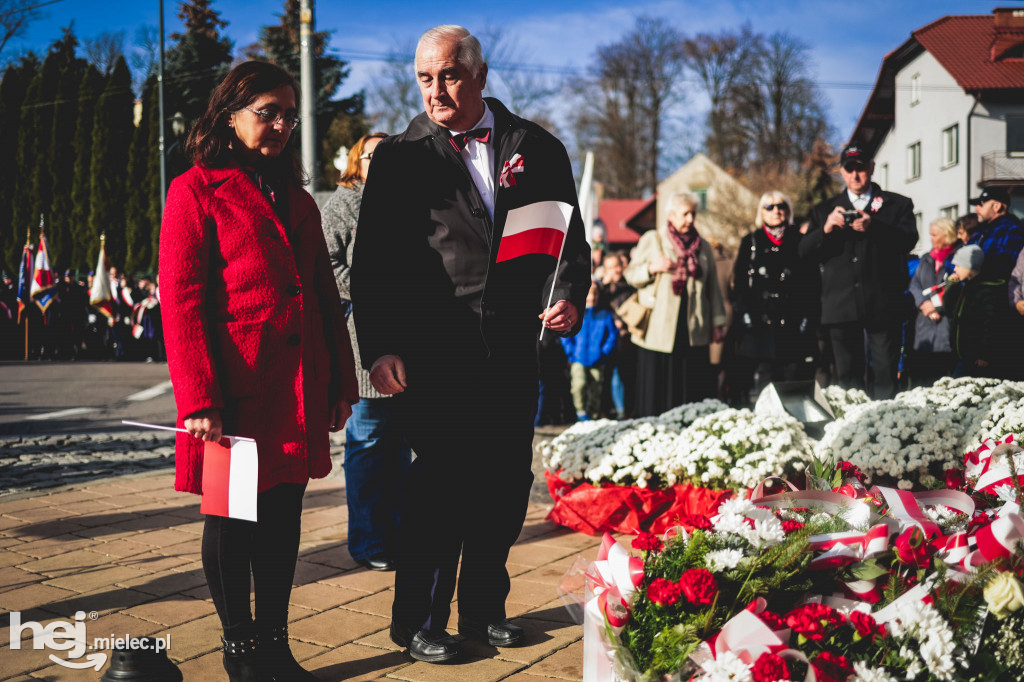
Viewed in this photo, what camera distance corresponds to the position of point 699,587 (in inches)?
85.4

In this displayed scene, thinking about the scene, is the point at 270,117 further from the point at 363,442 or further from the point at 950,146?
the point at 950,146

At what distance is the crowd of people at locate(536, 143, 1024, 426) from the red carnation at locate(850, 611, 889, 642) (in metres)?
4.20

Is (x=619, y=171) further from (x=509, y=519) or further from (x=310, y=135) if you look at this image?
(x=509, y=519)

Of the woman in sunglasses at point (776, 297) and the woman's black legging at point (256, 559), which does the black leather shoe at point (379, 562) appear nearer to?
the woman's black legging at point (256, 559)

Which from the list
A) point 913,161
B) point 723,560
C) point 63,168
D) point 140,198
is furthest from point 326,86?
point 723,560

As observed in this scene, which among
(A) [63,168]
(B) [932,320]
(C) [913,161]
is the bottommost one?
(B) [932,320]

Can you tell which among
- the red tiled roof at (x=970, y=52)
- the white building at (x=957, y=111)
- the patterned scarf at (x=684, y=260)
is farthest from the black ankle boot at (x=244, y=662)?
the red tiled roof at (x=970, y=52)

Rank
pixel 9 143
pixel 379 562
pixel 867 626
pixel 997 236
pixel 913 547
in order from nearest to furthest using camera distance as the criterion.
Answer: pixel 867 626
pixel 913 547
pixel 379 562
pixel 997 236
pixel 9 143

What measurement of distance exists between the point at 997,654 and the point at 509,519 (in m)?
1.48

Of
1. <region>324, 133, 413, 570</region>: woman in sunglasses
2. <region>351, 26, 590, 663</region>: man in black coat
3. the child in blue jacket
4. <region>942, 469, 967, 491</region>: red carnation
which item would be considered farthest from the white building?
<region>351, 26, 590, 663</region>: man in black coat

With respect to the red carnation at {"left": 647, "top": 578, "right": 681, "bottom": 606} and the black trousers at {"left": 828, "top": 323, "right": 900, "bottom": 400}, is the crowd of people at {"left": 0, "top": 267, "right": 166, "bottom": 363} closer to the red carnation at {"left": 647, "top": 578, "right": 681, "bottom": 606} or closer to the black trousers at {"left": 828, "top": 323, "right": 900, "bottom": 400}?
the black trousers at {"left": 828, "top": 323, "right": 900, "bottom": 400}

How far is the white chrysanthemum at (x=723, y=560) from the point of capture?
2.26 m

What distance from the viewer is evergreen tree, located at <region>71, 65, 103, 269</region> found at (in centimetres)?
3788

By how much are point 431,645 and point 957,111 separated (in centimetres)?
3642
